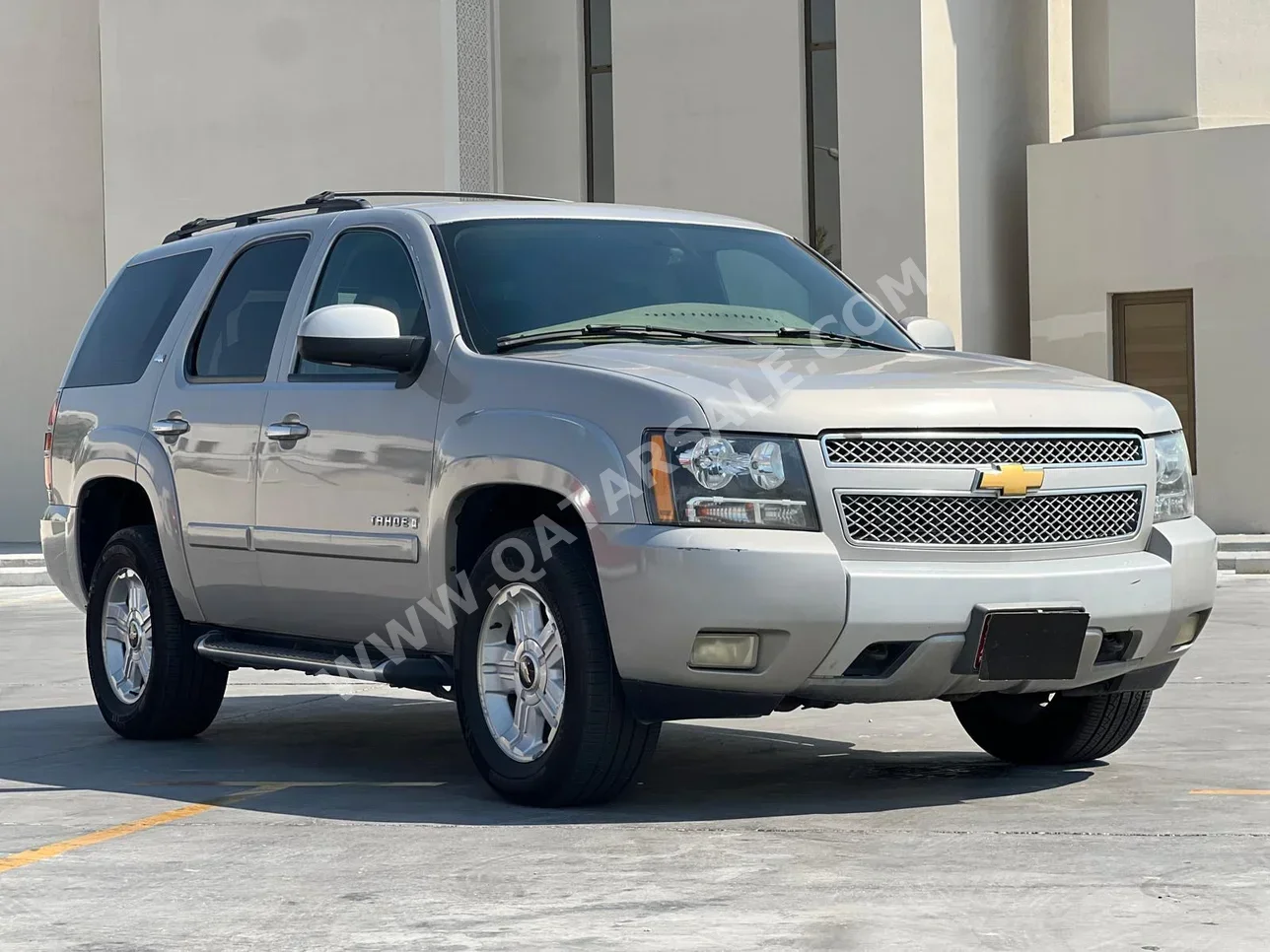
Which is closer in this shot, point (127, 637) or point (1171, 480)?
point (1171, 480)

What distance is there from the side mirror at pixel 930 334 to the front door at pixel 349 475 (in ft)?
6.44

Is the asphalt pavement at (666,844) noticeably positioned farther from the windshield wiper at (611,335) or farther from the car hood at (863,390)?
the windshield wiper at (611,335)

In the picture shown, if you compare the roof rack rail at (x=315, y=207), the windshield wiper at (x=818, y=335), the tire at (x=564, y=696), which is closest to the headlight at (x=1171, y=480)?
the windshield wiper at (x=818, y=335)

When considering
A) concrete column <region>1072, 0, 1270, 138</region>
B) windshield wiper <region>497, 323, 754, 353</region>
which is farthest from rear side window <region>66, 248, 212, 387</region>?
concrete column <region>1072, 0, 1270, 138</region>

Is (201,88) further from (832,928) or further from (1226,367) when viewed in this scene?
(832,928)

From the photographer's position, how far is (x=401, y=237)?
25.8 ft

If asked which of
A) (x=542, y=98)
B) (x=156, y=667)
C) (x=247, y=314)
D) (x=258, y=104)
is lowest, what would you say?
(x=156, y=667)

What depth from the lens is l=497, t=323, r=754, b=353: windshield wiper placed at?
730cm

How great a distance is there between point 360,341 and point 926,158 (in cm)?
1658

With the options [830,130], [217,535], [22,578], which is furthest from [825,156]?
[217,535]

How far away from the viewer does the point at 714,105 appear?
24391 millimetres

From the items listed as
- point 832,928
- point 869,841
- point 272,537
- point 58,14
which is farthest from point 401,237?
point 58,14

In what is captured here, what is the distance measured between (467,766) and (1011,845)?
2613 mm

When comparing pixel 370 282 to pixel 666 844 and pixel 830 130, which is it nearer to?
pixel 666 844
